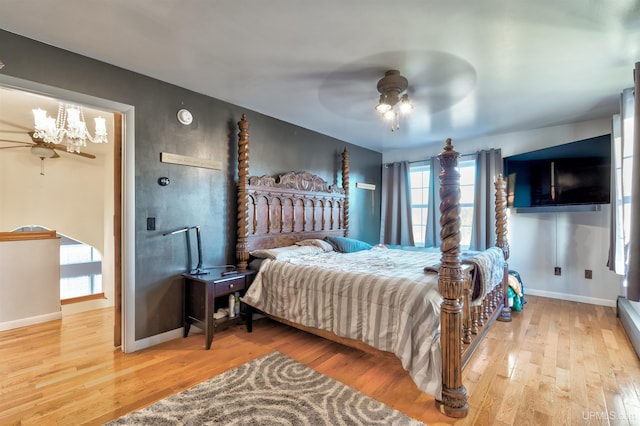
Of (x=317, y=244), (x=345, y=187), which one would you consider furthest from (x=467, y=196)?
(x=317, y=244)

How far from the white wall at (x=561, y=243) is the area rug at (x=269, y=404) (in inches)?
144

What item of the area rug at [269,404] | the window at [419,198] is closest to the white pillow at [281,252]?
the area rug at [269,404]

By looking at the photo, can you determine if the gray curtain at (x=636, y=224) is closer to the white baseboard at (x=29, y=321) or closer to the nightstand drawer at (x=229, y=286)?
the nightstand drawer at (x=229, y=286)

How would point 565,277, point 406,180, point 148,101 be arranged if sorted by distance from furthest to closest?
point 406,180 → point 565,277 → point 148,101

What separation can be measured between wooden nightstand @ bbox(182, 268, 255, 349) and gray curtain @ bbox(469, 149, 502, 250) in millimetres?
3513

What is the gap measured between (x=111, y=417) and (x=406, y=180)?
16.0ft

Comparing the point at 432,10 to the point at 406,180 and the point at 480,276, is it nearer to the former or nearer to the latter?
the point at 480,276

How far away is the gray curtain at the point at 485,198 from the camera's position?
14.0 feet

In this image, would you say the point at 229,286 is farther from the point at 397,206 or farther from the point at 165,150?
the point at 397,206

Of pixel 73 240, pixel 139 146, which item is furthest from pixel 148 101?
pixel 73 240

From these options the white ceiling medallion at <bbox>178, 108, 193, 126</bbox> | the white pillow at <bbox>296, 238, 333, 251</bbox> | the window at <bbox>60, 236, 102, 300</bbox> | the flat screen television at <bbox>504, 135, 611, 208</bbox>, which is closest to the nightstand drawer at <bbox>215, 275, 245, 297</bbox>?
the white pillow at <bbox>296, 238, 333, 251</bbox>

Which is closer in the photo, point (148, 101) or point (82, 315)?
point (148, 101)

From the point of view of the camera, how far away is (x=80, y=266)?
4.46m

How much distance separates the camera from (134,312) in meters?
2.45
